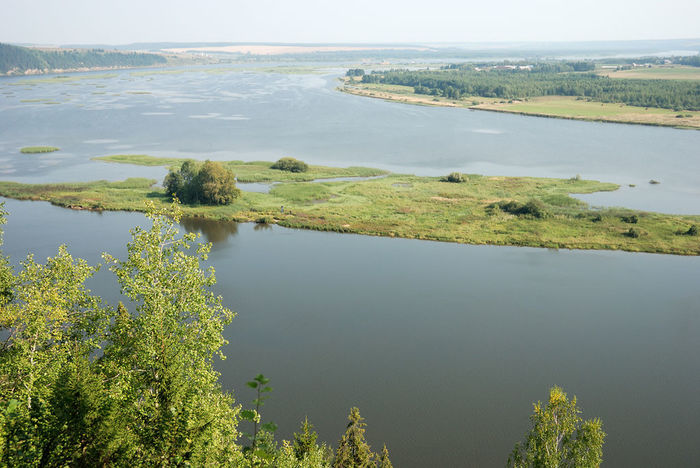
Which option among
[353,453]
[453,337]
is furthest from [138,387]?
[453,337]

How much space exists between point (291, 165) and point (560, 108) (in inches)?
3446

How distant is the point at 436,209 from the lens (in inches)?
2226

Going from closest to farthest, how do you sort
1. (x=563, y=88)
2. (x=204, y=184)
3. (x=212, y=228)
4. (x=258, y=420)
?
(x=258, y=420), (x=212, y=228), (x=204, y=184), (x=563, y=88)

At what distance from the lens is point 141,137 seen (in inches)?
3676

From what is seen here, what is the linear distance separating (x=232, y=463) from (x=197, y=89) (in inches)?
7193

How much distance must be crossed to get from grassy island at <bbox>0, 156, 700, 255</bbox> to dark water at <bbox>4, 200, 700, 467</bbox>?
315cm

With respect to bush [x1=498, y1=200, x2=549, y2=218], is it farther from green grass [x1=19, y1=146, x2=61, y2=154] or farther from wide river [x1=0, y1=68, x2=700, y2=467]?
green grass [x1=19, y1=146, x2=61, y2=154]

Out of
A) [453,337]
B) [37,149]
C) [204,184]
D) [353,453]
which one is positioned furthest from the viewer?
[37,149]

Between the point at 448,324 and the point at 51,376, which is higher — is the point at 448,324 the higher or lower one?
the lower one

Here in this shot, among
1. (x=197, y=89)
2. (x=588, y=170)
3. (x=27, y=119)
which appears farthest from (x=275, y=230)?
(x=197, y=89)

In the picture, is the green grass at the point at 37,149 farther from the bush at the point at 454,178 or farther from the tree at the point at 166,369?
the tree at the point at 166,369

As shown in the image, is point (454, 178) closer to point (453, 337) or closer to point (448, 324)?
point (448, 324)

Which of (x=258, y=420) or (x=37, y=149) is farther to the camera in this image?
(x=37, y=149)

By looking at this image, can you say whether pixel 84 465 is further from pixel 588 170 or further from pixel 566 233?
pixel 588 170
